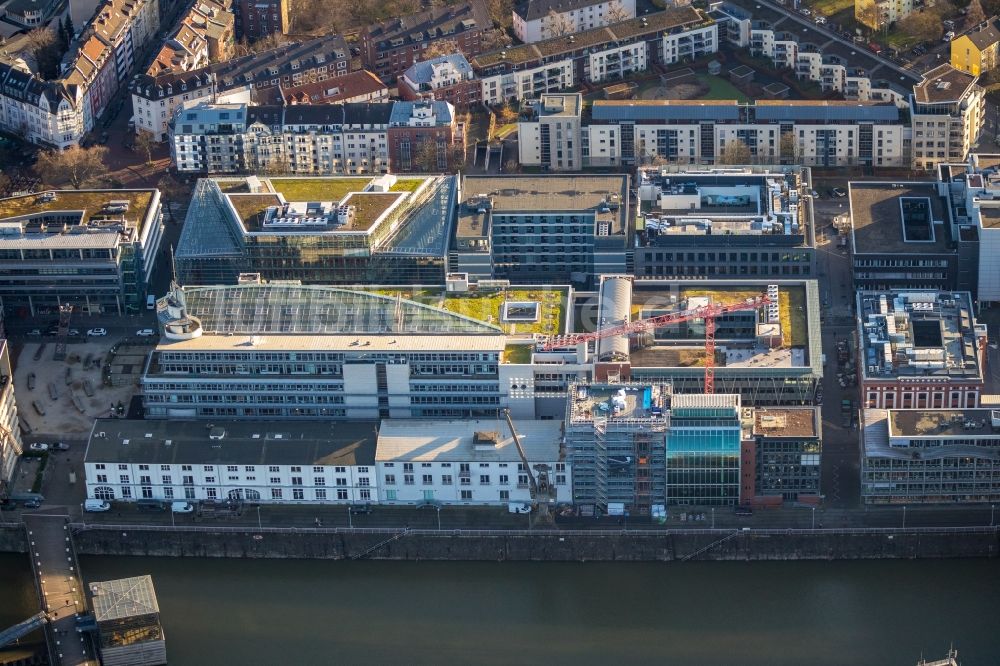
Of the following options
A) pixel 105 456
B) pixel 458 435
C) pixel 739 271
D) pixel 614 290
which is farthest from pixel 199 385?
pixel 739 271

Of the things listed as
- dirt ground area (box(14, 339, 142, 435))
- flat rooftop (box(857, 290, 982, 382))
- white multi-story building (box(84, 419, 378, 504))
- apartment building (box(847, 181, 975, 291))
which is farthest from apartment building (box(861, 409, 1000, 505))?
dirt ground area (box(14, 339, 142, 435))

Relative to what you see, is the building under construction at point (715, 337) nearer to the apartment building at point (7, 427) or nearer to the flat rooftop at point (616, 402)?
the flat rooftop at point (616, 402)

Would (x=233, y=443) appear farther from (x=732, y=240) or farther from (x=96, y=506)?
(x=732, y=240)

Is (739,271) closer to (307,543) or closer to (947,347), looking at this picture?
(947,347)

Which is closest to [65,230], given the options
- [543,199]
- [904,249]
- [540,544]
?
[543,199]

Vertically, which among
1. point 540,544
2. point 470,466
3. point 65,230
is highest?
point 65,230

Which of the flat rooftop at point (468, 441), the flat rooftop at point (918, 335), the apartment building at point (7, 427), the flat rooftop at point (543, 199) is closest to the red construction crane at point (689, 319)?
the flat rooftop at point (468, 441)
